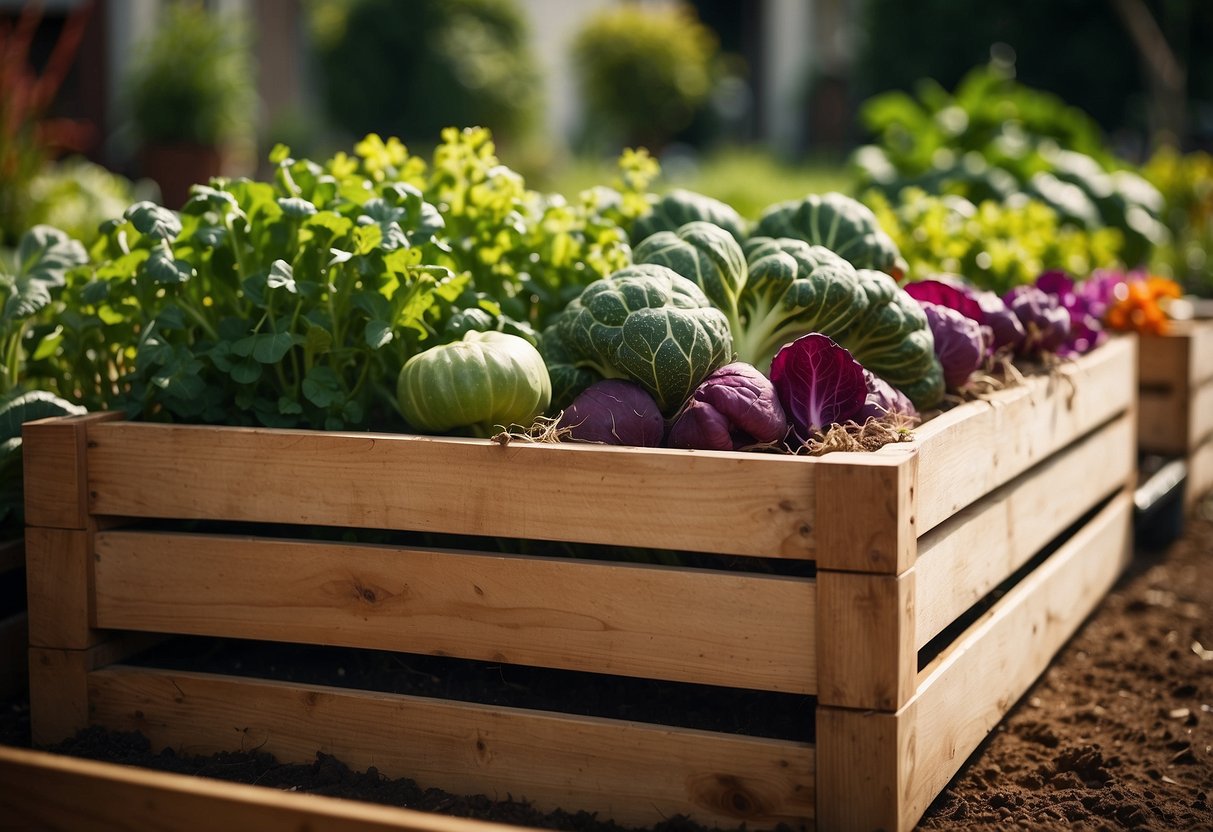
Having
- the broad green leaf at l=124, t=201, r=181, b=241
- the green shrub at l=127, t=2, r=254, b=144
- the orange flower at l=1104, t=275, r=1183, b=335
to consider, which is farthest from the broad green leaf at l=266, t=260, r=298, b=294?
the green shrub at l=127, t=2, r=254, b=144

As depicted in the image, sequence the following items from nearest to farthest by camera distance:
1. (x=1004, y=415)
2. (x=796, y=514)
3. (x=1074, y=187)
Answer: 1. (x=796, y=514)
2. (x=1004, y=415)
3. (x=1074, y=187)

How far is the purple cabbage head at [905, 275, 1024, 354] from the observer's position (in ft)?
9.17

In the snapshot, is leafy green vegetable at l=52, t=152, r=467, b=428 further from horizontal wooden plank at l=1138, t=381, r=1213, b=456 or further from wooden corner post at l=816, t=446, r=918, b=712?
horizontal wooden plank at l=1138, t=381, r=1213, b=456

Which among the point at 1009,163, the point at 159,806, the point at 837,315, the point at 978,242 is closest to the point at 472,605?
the point at 159,806

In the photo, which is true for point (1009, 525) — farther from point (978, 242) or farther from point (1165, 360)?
point (1165, 360)

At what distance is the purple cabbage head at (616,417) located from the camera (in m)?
2.19

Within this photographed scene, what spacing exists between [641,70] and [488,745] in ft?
44.0

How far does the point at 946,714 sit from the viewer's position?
85.2 inches

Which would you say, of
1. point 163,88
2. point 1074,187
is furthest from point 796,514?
point 163,88

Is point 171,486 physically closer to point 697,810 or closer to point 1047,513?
point 697,810

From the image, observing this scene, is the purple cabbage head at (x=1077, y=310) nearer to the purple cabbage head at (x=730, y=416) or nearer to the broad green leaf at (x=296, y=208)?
the purple cabbage head at (x=730, y=416)

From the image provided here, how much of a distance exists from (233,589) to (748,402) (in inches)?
37.5

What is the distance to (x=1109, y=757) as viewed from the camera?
2.41 metres

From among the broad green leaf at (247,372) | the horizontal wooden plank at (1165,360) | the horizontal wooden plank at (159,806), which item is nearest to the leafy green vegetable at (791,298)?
the broad green leaf at (247,372)
